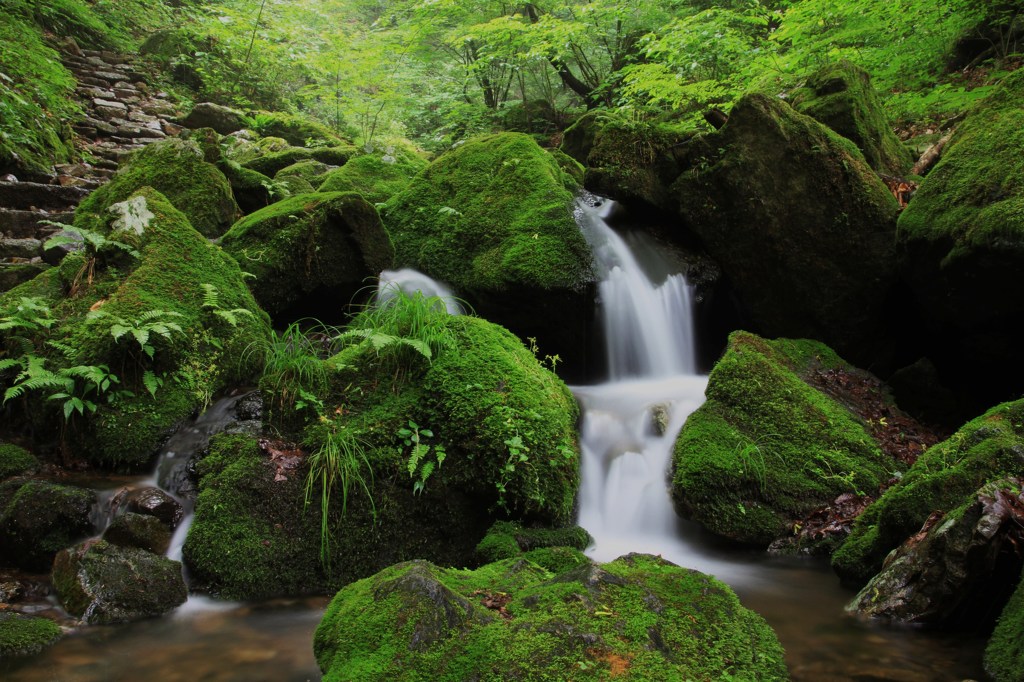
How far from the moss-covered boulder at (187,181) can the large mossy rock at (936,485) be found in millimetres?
7486

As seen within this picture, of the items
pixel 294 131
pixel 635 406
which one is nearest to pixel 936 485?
pixel 635 406

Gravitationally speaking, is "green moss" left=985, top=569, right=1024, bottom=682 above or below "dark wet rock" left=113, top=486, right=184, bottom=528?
below

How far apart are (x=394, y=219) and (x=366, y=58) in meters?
8.00

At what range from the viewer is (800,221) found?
7238mm

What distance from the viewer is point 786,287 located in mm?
7363

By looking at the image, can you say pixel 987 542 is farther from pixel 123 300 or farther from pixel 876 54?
pixel 876 54

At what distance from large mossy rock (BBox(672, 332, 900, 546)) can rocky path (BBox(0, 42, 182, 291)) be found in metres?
7.30

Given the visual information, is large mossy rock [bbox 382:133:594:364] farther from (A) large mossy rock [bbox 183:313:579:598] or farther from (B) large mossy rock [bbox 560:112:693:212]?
(A) large mossy rock [bbox 183:313:579:598]

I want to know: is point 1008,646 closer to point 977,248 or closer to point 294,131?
point 977,248

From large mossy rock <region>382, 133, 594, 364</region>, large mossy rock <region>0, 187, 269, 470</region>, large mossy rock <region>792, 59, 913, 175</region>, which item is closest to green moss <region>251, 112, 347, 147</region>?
large mossy rock <region>382, 133, 594, 364</region>

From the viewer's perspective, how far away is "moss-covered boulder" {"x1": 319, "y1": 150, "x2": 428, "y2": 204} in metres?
9.15

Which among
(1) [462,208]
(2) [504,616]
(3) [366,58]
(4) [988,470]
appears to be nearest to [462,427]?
(2) [504,616]

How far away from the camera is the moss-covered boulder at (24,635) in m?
2.93

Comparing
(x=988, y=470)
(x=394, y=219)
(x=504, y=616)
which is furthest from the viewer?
(x=394, y=219)
